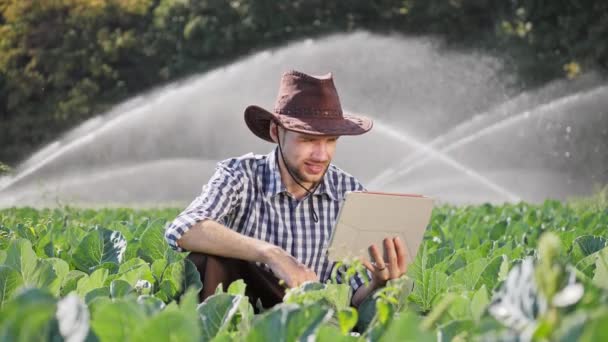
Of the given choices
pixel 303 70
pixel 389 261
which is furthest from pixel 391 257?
pixel 303 70

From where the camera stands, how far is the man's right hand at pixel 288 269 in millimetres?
2867

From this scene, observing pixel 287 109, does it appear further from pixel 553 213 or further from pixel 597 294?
pixel 553 213

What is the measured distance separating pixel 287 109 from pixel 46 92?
86.6 ft

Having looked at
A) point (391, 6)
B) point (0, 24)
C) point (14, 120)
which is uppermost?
point (391, 6)

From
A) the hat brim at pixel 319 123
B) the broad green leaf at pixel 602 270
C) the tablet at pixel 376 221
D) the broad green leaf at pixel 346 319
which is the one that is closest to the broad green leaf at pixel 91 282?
the tablet at pixel 376 221

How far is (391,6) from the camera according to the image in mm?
28719

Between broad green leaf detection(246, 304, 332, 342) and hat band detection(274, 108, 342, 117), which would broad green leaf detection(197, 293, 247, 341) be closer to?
broad green leaf detection(246, 304, 332, 342)

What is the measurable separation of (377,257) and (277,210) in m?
0.77

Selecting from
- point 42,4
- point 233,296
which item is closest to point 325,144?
point 233,296

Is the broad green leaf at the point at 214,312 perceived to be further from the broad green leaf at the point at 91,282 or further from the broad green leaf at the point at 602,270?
the broad green leaf at the point at 602,270

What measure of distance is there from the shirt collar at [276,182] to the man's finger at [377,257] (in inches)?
27.2

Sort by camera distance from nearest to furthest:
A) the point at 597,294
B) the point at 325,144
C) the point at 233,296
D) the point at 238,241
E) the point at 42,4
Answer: the point at 597,294 < the point at 233,296 < the point at 238,241 < the point at 325,144 < the point at 42,4

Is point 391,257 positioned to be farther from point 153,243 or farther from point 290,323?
point 290,323

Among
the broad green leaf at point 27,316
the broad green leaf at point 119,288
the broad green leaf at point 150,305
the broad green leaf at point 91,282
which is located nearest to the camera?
the broad green leaf at point 27,316
